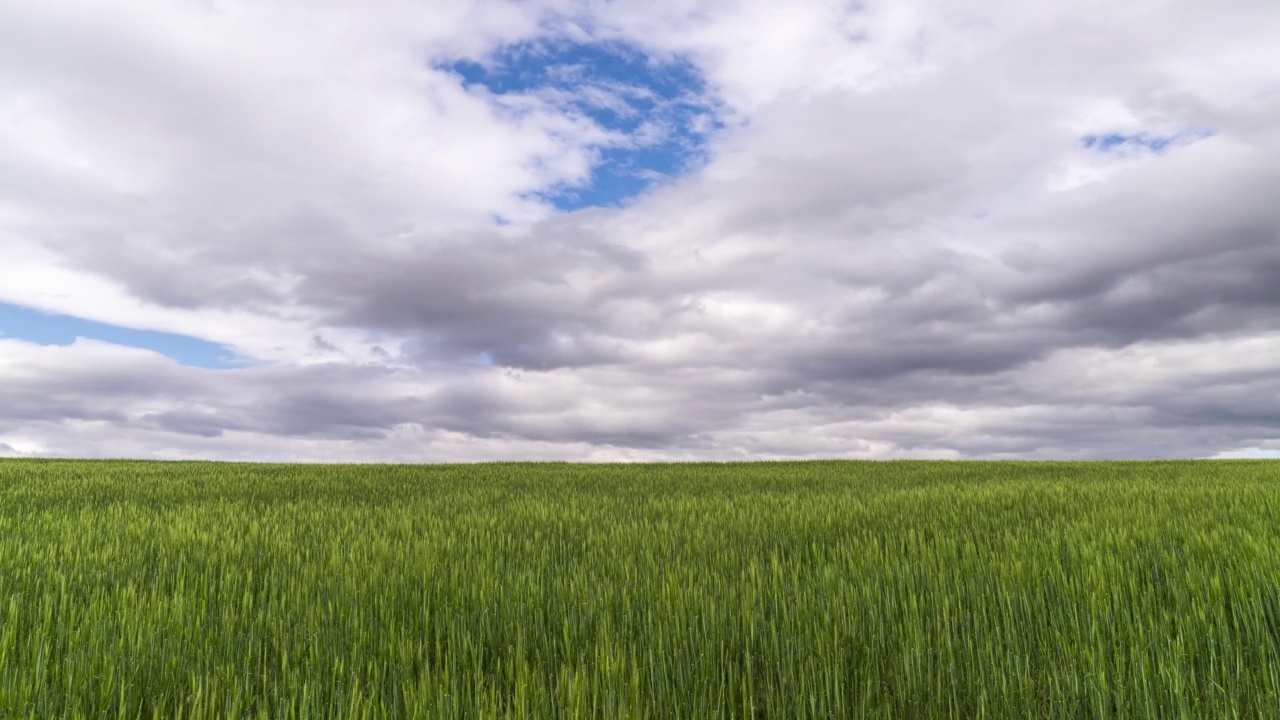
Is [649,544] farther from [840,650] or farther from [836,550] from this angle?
[840,650]

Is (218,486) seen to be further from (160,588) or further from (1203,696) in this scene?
(1203,696)

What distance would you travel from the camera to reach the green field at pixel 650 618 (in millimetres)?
3123

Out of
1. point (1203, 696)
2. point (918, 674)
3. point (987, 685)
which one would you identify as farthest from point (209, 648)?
point (1203, 696)

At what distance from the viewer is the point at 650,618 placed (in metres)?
4.00

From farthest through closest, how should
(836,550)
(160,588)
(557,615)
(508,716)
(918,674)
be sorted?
(836,550) → (160,588) → (557,615) → (918,674) → (508,716)

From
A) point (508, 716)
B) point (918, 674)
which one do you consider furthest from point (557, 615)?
point (918, 674)

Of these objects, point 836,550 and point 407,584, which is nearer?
point 407,584

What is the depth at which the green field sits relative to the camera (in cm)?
312

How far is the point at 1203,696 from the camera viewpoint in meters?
3.33

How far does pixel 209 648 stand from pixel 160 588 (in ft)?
7.68

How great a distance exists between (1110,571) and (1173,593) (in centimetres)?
52

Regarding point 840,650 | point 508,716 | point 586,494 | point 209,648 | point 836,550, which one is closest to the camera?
point 508,716

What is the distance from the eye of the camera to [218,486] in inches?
607

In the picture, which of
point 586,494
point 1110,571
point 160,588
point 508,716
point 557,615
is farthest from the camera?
point 586,494
